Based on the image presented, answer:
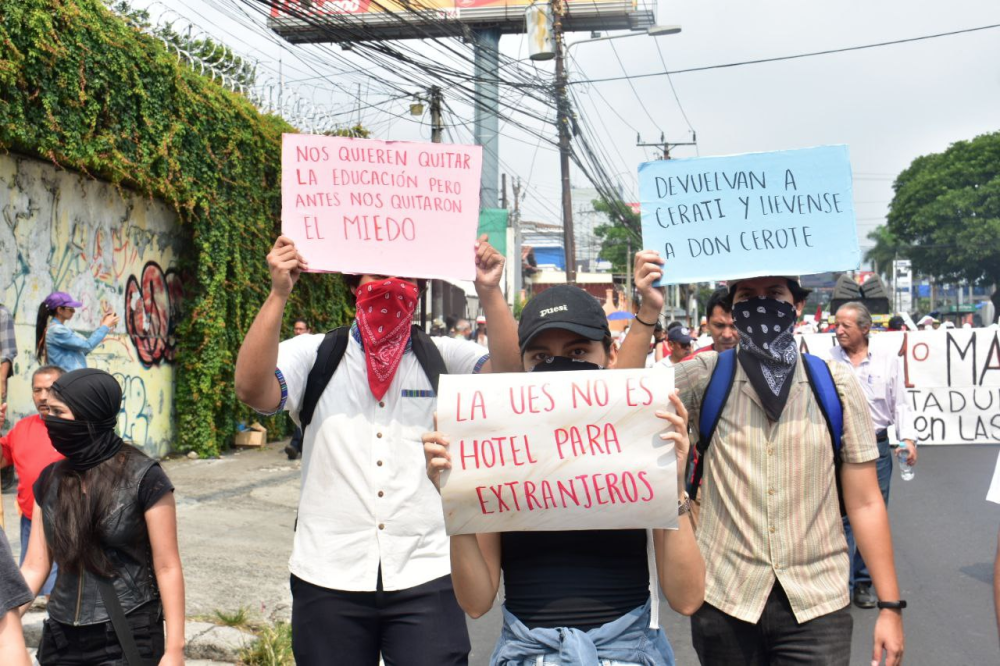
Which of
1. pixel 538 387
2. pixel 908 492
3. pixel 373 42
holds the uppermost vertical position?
pixel 373 42

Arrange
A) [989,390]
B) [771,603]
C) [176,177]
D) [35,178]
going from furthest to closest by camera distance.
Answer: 1. [176,177]
2. [35,178]
3. [989,390]
4. [771,603]

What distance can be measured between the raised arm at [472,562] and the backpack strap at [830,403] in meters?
1.11

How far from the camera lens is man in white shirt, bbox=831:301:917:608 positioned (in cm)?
655

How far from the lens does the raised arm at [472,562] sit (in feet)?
8.01

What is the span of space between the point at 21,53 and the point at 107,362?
344 centimetres

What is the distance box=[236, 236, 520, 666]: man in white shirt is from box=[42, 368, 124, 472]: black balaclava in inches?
21.8

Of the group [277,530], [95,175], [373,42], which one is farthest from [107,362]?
[373,42]

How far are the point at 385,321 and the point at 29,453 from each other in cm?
260

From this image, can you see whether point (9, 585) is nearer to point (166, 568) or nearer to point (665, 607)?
point (166, 568)

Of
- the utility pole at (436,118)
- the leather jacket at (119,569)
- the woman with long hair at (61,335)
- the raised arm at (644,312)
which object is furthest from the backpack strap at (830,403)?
the utility pole at (436,118)

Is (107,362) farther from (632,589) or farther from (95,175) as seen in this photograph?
(632,589)

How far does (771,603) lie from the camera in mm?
2936

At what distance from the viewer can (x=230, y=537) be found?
26.4 feet

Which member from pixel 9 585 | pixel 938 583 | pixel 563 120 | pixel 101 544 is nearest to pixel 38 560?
pixel 101 544
